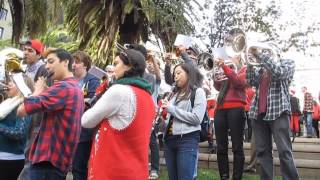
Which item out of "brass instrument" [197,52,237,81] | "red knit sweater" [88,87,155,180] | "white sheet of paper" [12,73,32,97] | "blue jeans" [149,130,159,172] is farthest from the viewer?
"blue jeans" [149,130,159,172]

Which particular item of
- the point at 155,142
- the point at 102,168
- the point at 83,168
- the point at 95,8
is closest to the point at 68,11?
the point at 95,8

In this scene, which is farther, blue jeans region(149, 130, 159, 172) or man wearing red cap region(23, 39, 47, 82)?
blue jeans region(149, 130, 159, 172)

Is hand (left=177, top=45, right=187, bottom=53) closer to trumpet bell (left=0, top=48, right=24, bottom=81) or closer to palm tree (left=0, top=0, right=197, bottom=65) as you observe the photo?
trumpet bell (left=0, top=48, right=24, bottom=81)

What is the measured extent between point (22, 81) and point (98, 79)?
153 cm

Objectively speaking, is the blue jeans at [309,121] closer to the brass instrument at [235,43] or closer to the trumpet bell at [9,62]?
the brass instrument at [235,43]

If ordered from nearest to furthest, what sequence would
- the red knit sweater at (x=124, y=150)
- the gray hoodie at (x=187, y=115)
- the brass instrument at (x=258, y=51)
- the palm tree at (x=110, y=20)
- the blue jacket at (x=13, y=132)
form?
the red knit sweater at (x=124, y=150) → the blue jacket at (x=13, y=132) → the gray hoodie at (x=187, y=115) → the brass instrument at (x=258, y=51) → the palm tree at (x=110, y=20)

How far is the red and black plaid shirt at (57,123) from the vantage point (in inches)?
139

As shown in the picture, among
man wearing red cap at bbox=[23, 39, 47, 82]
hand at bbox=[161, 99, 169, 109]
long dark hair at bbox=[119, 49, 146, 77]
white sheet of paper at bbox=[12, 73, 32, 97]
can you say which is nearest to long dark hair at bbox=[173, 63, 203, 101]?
hand at bbox=[161, 99, 169, 109]

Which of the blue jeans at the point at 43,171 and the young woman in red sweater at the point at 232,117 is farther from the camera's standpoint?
the young woman in red sweater at the point at 232,117

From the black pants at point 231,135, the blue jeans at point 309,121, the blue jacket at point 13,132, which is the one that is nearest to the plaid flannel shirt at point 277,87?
the black pants at point 231,135

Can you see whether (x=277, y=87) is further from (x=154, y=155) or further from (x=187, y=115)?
(x=154, y=155)

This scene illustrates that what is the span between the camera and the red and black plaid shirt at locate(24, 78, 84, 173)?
11.6 ft

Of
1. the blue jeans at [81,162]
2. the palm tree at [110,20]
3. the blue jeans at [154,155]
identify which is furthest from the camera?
the palm tree at [110,20]

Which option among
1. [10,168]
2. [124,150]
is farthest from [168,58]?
[124,150]
